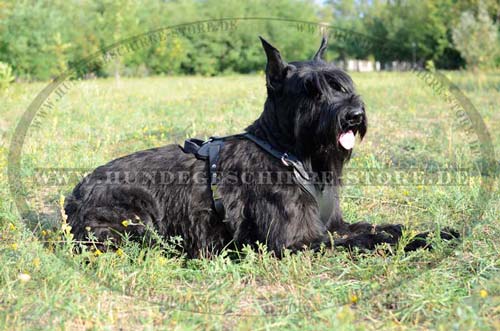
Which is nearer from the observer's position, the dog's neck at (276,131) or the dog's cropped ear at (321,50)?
the dog's neck at (276,131)

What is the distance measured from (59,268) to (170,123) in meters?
6.29

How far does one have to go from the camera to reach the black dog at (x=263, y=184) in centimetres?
372

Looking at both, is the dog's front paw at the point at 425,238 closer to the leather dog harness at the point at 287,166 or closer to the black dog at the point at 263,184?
the black dog at the point at 263,184

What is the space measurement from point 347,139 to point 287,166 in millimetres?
493

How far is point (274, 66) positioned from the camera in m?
3.85

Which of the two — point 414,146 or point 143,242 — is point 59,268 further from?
point 414,146

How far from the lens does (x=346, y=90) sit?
3752 millimetres

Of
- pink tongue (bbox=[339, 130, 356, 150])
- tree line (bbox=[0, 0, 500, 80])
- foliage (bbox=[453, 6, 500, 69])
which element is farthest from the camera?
tree line (bbox=[0, 0, 500, 80])

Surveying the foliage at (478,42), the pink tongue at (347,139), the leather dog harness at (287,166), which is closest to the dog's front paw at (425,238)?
the leather dog harness at (287,166)

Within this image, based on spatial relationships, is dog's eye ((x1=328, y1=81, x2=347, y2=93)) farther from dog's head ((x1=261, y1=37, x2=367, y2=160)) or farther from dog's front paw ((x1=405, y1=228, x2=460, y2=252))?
dog's front paw ((x1=405, y1=228, x2=460, y2=252))

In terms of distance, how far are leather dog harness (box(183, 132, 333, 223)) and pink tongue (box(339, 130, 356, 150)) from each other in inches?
14.5

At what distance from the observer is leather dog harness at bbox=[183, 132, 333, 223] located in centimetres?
385

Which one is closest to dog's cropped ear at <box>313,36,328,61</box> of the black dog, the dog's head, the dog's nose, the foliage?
the black dog

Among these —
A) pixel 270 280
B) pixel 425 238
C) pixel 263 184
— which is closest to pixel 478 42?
pixel 425 238
